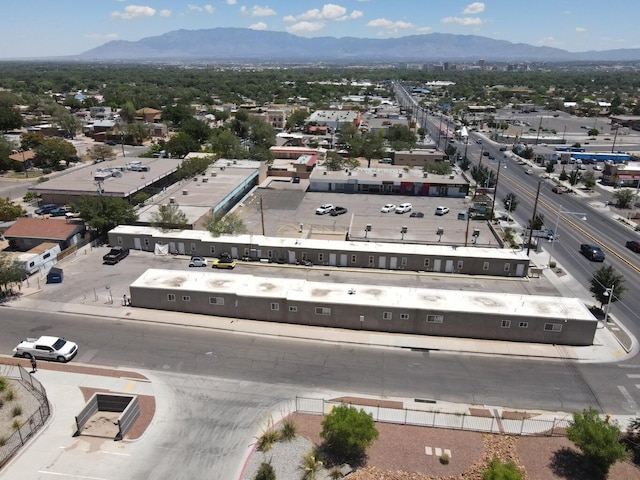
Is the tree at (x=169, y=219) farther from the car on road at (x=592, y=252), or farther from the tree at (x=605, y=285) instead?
the car on road at (x=592, y=252)

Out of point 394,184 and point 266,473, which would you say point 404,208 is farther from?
point 266,473

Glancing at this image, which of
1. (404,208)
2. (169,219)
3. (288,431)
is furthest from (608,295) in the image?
(169,219)

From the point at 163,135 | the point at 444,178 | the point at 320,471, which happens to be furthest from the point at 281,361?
the point at 163,135

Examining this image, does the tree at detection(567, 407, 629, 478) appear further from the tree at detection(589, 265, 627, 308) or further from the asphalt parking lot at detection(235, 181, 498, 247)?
the asphalt parking lot at detection(235, 181, 498, 247)

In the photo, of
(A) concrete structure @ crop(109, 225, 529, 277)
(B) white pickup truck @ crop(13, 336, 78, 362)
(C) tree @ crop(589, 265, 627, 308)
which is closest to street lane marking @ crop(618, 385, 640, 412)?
(C) tree @ crop(589, 265, 627, 308)

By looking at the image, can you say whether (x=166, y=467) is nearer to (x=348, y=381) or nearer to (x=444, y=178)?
(x=348, y=381)

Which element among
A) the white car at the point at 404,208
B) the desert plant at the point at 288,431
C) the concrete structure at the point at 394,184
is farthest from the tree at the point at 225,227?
the desert plant at the point at 288,431
